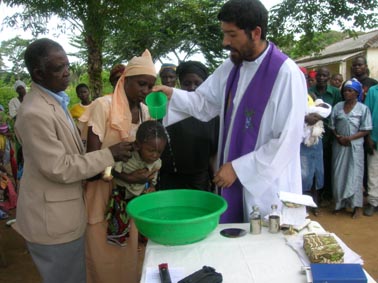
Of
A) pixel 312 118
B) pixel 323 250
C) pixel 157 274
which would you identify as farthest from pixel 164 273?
pixel 312 118

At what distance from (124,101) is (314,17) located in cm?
881

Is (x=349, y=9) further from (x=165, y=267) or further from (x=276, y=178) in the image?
(x=165, y=267)

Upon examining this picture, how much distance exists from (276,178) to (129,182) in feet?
2.85

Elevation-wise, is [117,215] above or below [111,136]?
below

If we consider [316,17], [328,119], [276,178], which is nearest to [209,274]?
[276,178]

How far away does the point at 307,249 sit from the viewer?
1636 mm

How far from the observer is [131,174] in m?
2.19

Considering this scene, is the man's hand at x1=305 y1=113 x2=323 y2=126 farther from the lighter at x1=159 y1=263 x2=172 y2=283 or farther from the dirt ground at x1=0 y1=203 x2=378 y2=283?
the lighter at x1=159 y1=263 x2=172 y2=283

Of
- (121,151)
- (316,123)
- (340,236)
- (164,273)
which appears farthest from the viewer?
(316,123)

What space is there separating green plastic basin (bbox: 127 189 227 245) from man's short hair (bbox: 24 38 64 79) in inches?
33.8

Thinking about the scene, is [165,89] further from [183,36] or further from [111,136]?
[183,36]

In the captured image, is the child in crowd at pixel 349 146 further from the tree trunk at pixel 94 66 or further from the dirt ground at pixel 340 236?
the tree trunk at pixel 94 66

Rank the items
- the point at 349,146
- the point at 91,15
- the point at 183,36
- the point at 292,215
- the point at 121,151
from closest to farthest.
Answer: the point at 292,215 → the point at 121,151 → the point at 349,146 → the point at 91,15 → the point at 183,36

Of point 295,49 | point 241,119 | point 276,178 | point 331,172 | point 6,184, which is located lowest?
point 331,172
